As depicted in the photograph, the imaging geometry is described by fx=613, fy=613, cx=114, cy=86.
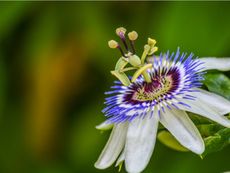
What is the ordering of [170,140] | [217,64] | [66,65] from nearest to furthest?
[170,140], [217,64], [66,65]

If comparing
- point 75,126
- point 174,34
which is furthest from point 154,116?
point 75,126

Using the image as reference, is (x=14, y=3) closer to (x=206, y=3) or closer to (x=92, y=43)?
(x=92, y=43)

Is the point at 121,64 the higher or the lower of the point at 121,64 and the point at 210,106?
the higher

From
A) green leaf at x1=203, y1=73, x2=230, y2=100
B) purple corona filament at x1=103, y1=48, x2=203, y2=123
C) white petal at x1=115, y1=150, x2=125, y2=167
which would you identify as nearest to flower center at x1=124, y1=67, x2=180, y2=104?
purple corona filament at x1=103, y1=48, x2=203, y2=123

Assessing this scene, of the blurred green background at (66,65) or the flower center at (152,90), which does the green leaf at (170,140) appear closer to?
the flower center at (152,90)

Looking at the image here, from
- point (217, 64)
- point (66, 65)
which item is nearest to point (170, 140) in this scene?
point (217, 64)

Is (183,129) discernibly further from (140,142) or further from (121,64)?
(121,64)

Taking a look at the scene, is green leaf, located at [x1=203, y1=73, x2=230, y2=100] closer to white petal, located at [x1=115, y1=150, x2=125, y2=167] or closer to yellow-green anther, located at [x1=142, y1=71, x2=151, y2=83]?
yellow-green anther, located at [x1=142, y1=71, x2=151, y2=83]
